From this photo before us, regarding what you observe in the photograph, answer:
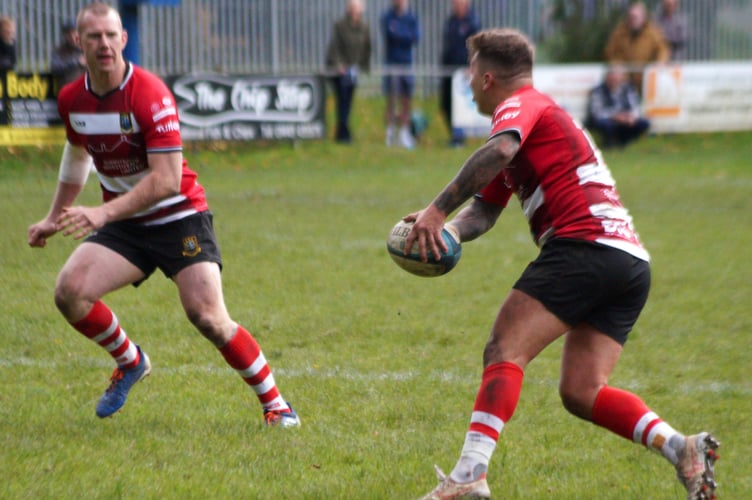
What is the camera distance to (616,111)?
20.4 meters

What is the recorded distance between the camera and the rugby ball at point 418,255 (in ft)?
14.9

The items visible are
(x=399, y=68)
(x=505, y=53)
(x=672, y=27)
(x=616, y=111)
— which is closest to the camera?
(x=505, y=53)

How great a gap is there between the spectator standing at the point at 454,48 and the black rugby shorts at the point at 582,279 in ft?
50.8

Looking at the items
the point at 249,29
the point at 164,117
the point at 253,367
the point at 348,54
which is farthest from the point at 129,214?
the point at 249,29

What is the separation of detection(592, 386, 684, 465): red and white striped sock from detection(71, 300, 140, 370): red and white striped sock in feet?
7.91

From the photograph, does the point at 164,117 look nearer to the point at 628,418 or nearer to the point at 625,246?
the point at 625,246

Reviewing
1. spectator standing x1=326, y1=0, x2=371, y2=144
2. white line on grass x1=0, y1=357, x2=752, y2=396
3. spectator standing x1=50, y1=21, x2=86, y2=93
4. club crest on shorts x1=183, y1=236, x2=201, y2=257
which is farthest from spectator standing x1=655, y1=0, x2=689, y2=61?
club crest on shorts x1=183, y1=236, x2=201, y2=257

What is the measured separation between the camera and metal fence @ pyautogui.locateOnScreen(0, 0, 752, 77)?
19.3 metres

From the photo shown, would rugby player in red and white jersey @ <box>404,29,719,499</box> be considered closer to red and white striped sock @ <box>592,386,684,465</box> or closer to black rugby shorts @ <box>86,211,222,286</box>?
red and white striped sock @ <box>592,386,684,465</box>

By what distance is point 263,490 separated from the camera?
468 cm

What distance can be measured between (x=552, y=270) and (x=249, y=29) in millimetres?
17946

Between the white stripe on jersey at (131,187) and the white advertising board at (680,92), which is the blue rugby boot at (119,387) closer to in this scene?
the white stripe on jersey at (131,187)

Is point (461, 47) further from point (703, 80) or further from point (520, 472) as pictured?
point (520, 472)

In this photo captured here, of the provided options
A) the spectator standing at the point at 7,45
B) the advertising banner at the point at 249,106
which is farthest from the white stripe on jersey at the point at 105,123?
the spectator standing at the point at 7,45
